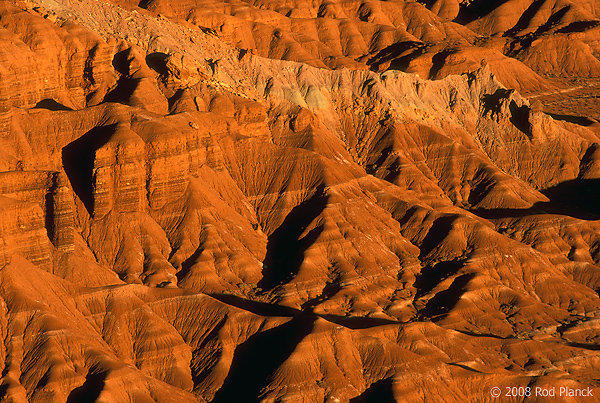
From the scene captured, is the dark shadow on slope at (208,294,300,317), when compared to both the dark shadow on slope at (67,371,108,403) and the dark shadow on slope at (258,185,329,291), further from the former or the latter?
the dark shadow on slope at (67,371,108,403)

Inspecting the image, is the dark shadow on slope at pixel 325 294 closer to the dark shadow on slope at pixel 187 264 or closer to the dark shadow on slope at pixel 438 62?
the dark shadow on slope at pixel 187 264

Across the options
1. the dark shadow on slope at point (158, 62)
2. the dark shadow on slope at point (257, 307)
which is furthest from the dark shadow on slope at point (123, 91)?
the dark shadow on slope at point (257, 307)

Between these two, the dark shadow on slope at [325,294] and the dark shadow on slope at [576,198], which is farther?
the dark shadow on slope at [576,198]

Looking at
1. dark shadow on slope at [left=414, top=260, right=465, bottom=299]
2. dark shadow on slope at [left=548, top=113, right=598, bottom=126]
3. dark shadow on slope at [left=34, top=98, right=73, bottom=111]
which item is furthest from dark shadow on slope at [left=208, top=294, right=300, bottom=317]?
dark shadow on slope at [left=548, top=113, right=598, bottom=126]

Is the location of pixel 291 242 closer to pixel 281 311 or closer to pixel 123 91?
pixel 281 311

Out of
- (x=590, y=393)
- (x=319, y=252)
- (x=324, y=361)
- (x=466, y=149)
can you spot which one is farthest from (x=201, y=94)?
(x=590, y=393)

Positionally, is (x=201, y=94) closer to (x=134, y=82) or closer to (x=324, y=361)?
(x=134, y=82)
